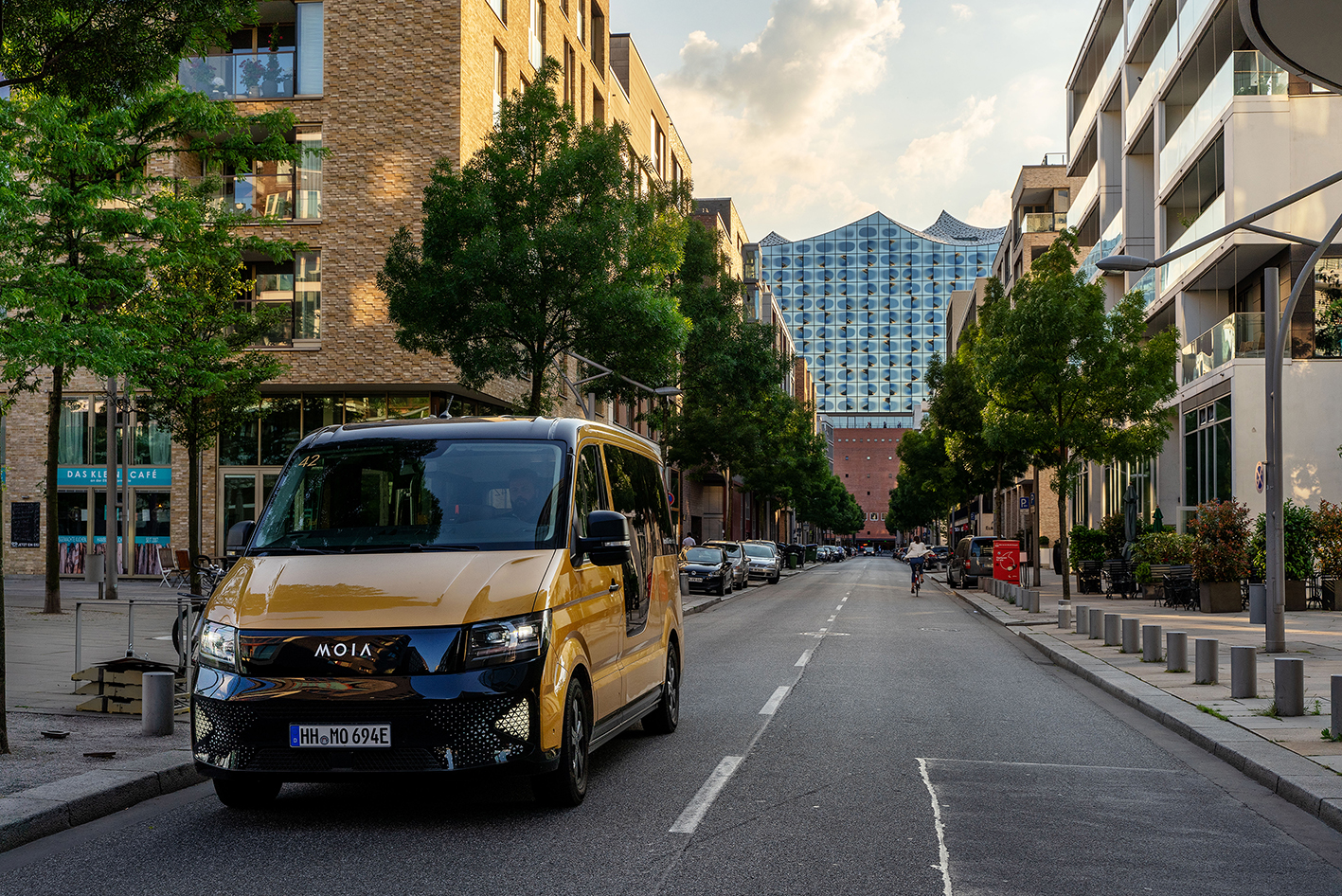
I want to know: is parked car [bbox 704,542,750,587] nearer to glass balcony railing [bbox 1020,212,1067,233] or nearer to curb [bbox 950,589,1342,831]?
curb [bbox 950,589,1342,831]

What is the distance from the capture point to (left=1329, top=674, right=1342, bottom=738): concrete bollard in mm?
8562

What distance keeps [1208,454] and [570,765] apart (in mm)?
27684

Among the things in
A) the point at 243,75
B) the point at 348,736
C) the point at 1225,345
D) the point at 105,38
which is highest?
the point at 243,75

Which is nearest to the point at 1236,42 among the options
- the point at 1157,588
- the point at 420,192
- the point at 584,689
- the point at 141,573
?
the point at 1157,588

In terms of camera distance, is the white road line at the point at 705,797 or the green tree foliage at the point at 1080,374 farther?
the green tree foliage at the point at 1080,374

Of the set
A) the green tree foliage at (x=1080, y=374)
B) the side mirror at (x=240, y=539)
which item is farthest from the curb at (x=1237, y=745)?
the green tree foliage at (x=1080, y=374)

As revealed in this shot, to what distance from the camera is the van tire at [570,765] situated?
650cm

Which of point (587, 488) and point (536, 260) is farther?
point (536, 260)

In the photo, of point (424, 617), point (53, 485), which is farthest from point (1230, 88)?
point (424, 617)

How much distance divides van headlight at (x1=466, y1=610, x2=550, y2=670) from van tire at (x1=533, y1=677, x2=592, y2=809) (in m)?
0.45

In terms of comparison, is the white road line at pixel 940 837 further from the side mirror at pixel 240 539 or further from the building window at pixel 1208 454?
the building window at pixel 1208 454

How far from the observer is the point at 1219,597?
2422cm

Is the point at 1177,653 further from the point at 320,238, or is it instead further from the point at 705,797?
the point at 320,238

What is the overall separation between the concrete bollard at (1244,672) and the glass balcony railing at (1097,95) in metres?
33.8
